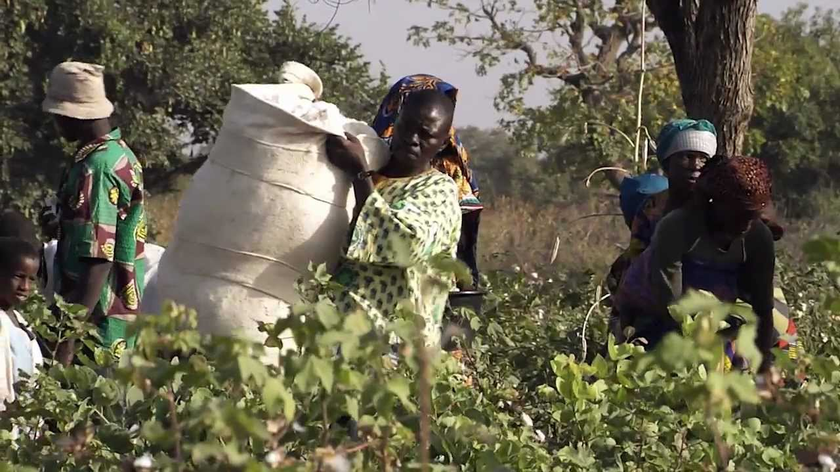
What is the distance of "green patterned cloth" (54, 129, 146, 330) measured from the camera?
3.71m

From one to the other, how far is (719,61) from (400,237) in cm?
257

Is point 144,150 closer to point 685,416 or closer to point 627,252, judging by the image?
point 627,252

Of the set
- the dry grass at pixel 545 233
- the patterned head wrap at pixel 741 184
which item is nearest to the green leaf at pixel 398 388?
the patterned head wrap at pixel 741 184

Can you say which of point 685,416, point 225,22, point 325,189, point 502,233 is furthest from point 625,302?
point 502,233

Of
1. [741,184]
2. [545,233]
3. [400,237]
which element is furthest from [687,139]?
[545,233]

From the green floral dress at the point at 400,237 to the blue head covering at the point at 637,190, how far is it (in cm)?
A: 125

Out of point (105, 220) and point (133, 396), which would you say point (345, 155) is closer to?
point (105, 220)

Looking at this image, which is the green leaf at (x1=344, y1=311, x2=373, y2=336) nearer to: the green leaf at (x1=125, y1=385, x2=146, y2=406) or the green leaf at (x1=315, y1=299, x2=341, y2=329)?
the green leaf at (x1=315, y1=299, x2=341, y2=329)

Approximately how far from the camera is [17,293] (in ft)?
11.9

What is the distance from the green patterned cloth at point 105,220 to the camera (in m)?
3.71

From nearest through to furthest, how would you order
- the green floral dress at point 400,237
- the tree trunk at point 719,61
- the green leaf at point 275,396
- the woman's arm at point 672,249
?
the green leaf at point 275,396 → the green floral dress at point 400,237 → the woman's arm at point 672,249 → the tree trunk at point 719,61

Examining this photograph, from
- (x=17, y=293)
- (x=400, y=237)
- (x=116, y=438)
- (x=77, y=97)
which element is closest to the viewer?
(x=116, y=438)

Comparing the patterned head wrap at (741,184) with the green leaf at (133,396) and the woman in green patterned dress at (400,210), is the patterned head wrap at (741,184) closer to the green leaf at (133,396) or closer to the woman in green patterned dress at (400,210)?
the woman in green patterned dress at (400,210)

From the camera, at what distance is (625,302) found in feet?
12.0
